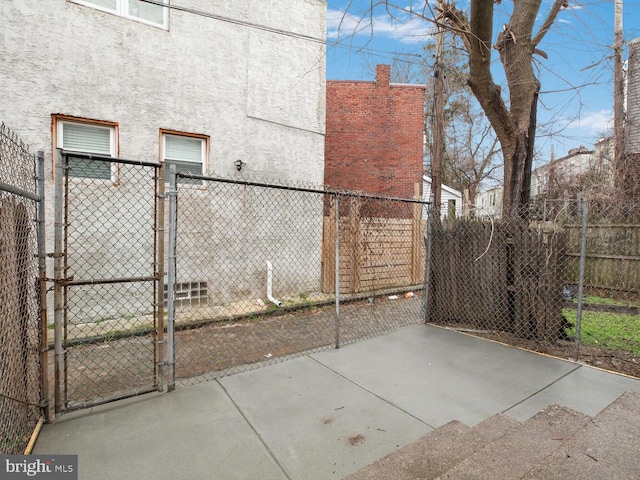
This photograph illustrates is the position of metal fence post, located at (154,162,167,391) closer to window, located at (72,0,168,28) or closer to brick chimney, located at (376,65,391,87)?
window, located at (72,0,168,28)

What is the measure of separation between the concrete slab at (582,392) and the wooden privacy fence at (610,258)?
454 centimetres

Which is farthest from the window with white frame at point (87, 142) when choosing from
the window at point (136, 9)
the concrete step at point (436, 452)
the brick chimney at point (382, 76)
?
the brick chimney at point (382, 76)

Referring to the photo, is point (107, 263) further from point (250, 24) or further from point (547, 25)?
point (547, 25)

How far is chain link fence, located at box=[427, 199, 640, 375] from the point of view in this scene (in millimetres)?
4355

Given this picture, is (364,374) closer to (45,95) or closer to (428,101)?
(45,95)

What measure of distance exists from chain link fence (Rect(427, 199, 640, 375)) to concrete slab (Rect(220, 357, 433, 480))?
2.59 m

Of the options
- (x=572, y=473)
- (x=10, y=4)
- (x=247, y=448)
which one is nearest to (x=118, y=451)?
→ (x=247, y=448)

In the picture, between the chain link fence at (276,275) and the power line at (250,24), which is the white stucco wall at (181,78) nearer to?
the power line at (250,24)

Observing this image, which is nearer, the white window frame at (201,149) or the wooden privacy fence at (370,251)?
the white window frame at (201,149)

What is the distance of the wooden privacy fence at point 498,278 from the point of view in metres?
4.42

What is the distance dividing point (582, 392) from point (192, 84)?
7090 mm

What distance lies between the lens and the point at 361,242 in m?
8.07

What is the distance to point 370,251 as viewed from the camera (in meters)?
8.24

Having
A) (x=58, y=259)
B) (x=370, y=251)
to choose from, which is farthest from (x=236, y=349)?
(x=370, y=251)
